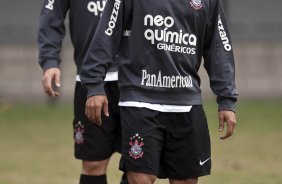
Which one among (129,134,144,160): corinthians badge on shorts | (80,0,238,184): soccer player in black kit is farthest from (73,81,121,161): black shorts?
(129,134,144,160): corinthians badge on shorts

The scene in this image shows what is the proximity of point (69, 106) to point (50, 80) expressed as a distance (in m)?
10.2

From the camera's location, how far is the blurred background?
1075 cm

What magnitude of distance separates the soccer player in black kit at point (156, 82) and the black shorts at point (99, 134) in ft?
3.74

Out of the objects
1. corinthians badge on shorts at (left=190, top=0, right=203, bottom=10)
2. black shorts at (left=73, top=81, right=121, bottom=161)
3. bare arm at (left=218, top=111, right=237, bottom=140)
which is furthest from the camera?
black shorts at (left=73, top=81, right=121, bottom=161)

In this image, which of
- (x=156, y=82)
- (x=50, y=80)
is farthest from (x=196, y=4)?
(x=50, y=80)

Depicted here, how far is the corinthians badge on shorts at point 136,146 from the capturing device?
6312 mm

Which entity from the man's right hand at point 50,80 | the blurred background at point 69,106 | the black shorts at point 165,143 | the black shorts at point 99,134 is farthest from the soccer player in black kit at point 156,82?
the blurred background at point 69,106

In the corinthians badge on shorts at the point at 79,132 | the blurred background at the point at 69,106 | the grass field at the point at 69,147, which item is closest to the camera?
the corinthians badge on shorts at the point at 79,132

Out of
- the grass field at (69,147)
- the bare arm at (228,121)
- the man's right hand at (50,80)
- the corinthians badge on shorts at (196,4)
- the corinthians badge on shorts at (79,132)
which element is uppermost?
the corinthians badge on shorts at (196,4)

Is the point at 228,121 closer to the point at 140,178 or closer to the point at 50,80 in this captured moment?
the point at 140,178

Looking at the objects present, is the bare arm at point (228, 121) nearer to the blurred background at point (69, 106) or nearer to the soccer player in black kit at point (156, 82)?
the soccer player in black kit at point (156, 82)

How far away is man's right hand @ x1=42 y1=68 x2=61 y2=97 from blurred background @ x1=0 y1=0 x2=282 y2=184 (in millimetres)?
2381

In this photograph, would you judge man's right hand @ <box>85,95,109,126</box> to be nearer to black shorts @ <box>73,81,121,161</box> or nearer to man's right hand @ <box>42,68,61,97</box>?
man's right hand @ <box>42,68,61,97</box>

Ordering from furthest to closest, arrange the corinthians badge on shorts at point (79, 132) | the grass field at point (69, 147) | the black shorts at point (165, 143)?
the grass field at point (69, 147) → the corinthians badge on shorts at point (79, 132) → the black shorts at point (165, 143)
